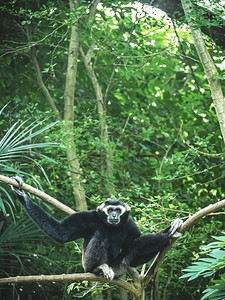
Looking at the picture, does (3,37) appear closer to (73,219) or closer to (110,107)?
(110,107)

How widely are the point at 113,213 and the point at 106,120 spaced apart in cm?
304

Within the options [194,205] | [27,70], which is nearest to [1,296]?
[194,205]

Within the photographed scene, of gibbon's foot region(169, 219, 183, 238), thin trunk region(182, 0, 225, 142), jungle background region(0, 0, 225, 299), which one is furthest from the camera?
jungle background region(0, 0, 225, 299)

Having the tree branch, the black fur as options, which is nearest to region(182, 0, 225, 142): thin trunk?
the black fur

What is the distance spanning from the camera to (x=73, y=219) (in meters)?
3.91

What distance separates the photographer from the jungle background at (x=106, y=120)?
19.9 feet

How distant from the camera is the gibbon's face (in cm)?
395

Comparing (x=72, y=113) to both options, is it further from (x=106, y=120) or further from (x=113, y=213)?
(x=113, y=213)

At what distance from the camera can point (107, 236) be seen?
4055 millimetres

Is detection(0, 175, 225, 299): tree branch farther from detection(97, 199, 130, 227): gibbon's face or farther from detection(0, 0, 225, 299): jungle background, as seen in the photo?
detection(0, 0, 225, 299): jungle background

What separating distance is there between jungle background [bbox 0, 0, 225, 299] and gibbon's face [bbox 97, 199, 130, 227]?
165cm

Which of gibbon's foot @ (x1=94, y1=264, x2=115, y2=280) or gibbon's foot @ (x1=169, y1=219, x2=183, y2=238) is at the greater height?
gibbon's foot @ (x1=169, y1=219, x2=183, y2=238)

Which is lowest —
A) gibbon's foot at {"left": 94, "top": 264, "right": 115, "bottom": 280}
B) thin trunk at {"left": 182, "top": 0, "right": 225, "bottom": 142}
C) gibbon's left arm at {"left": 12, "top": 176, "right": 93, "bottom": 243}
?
gibbon's foot at {"left": 94, "top": 264, "right": 115, "bottom": 280}

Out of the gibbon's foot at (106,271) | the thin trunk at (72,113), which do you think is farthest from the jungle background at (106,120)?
the gibbon's foot at (106,271)
